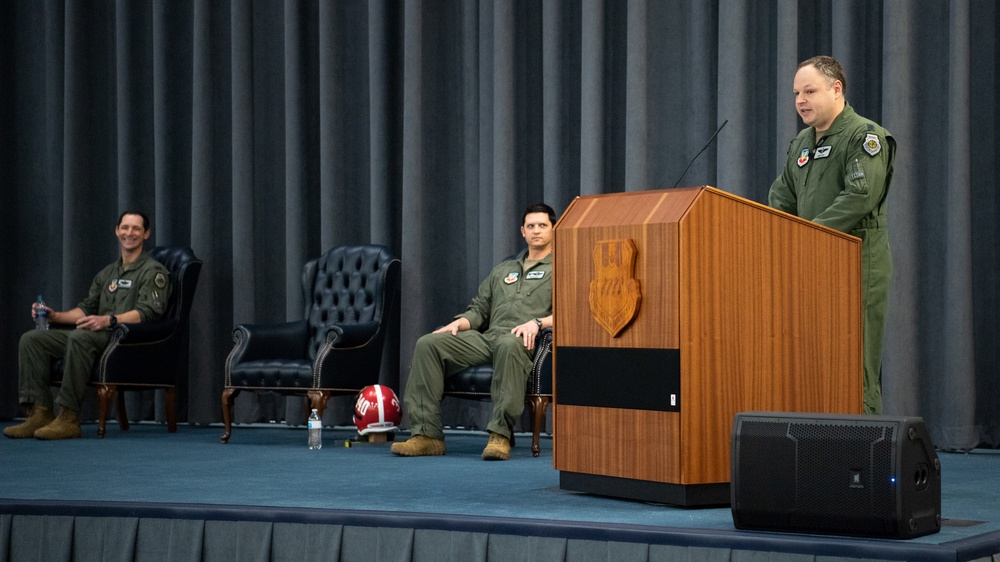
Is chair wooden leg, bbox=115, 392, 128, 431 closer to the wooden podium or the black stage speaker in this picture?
the wooden podium

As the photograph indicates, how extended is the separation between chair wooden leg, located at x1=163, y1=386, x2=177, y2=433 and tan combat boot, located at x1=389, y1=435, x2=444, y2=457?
1922 millimetres

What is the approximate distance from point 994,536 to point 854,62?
314cm

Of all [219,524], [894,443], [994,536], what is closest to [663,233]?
[894,443]

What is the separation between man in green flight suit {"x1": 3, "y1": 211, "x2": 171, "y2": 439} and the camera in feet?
18.8

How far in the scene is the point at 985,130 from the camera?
5008mm

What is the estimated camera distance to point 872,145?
10.7ft

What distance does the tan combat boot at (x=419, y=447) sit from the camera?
4637 mm

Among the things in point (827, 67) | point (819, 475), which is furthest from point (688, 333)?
point (827, 67)

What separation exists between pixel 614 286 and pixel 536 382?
1818mm

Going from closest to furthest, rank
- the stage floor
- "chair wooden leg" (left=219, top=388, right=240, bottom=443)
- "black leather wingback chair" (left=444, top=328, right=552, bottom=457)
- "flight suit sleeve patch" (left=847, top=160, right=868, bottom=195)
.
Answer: the stage floor → "flight suit sleeve patch" (left=847, top=160, right=868, bottom=195) → "black leather wingback chair" (left=444, top=328, right=552, bottom=457) → "chair wooden leg" (left=219, top=388, right=240, bottom=443)

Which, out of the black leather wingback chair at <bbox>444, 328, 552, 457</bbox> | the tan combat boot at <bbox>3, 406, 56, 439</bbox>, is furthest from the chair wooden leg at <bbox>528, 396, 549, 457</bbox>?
the tan combat boot at <bbox>3, 406, 56, 439</bbox>

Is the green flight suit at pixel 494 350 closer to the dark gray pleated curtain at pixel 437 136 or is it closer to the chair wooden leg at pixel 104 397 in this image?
the dark gray pleated curtain at pixel 437 136

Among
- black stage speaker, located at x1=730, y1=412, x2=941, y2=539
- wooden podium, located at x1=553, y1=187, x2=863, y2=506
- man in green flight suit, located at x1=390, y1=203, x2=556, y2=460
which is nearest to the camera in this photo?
black stage speaker, located at x1=730, y1=412, x2=941, y2=539

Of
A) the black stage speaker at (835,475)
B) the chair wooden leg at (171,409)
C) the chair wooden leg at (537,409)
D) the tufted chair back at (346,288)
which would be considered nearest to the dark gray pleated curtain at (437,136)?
the tufted chair back at (346,288)
